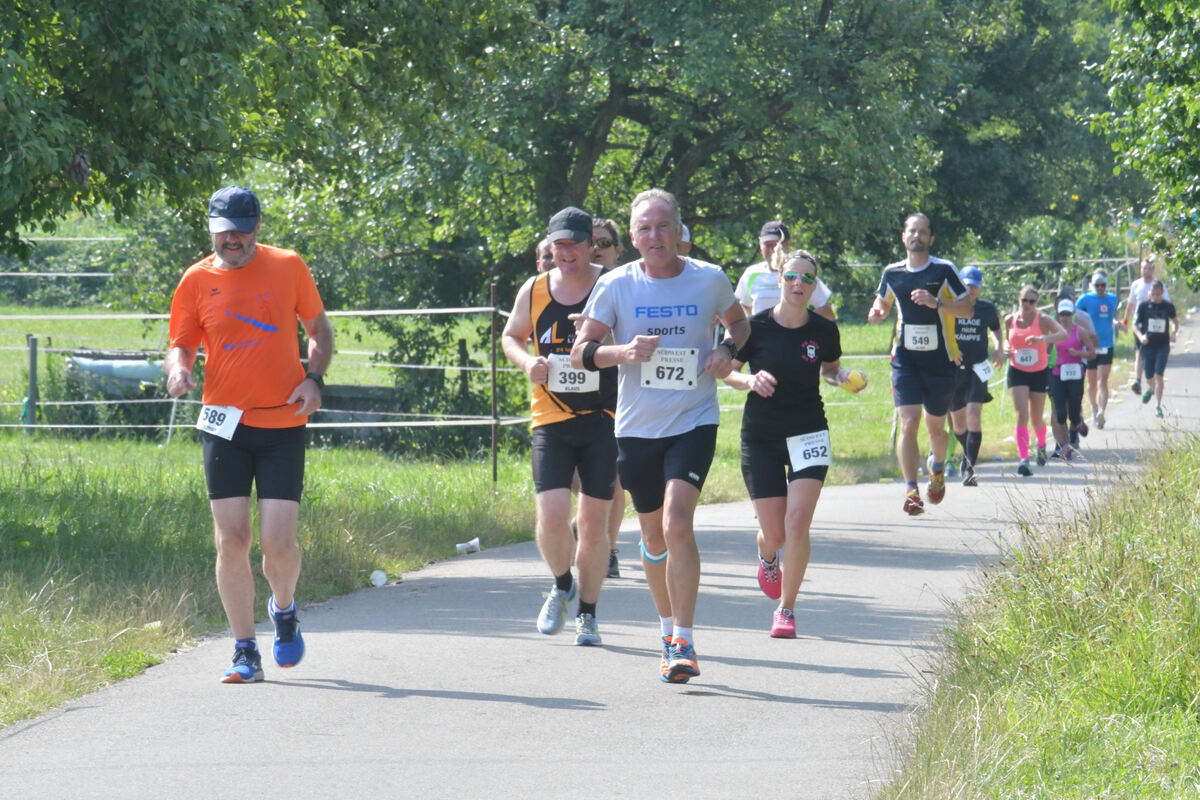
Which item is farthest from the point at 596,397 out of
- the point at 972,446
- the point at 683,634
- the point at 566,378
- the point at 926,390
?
the point at 972,446

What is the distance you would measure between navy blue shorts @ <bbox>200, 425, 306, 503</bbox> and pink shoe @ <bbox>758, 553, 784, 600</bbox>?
268cm

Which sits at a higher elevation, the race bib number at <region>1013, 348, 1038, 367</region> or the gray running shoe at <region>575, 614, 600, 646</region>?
the race bib number at <region>1013, 348, 1038, 367</region>

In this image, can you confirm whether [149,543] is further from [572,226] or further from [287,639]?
[572,226]

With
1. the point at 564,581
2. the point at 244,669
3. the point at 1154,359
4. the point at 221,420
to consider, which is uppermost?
the point at 221,420

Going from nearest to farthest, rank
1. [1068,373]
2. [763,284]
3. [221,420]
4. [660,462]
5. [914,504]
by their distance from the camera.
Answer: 1. [221,420]
2. [660,462]
3. [763,284]
4. [914,504]
5. [1068,373]

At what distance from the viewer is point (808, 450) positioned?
828 centimetres

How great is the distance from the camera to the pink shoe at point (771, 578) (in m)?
8.85

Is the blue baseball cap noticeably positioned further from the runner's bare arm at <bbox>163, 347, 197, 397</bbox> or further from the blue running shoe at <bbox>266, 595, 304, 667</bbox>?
the blue running shoe at <bbox>266, 595, 304, 667</bbox>

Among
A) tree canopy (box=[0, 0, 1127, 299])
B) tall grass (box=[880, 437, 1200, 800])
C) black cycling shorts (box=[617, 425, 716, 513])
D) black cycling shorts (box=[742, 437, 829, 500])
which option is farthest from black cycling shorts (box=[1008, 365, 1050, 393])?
black cycling shorts (box=[617, 425, 716, 513])

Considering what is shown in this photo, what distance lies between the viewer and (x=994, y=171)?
32.8 meters

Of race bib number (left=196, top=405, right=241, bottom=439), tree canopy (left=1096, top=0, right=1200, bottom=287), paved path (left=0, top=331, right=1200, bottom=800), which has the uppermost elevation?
tree canopy (left=1096, top=0, right=1200, bottom=287)

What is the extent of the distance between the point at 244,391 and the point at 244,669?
115 cm

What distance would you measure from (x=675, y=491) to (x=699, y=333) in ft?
2.19

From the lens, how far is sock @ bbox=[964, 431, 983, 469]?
15.8 m
